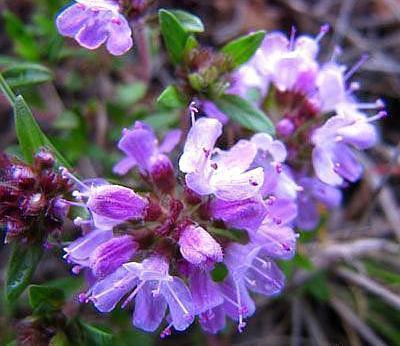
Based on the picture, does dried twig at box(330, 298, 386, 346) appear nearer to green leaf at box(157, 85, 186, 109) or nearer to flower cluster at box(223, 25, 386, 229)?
flower cluster at box(223, 25, 386, 229)

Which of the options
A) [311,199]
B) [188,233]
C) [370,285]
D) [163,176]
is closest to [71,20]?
[163,176]

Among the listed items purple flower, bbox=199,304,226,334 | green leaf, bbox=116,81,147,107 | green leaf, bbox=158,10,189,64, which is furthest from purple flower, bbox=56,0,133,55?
green leaf, bbox=116,81,147,107

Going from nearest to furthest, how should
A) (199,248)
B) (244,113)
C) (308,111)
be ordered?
1. (199,248)
2. (244,113)
3. (308,111)

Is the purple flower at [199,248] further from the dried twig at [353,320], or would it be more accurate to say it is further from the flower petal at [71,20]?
the dried twig at [353,320]

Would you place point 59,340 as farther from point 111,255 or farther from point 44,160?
point 44,160

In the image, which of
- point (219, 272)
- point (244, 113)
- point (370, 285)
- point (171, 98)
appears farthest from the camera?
point (370, 285)

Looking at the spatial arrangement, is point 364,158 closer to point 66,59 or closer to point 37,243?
point 66,59
